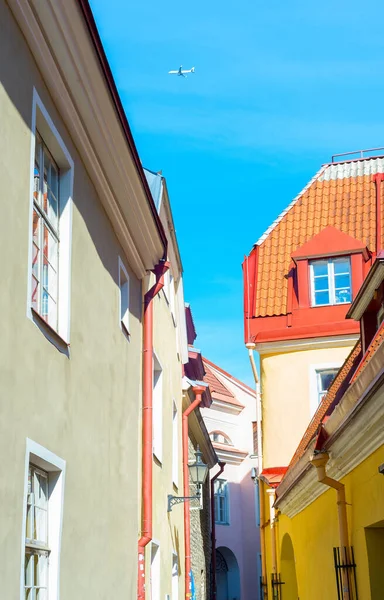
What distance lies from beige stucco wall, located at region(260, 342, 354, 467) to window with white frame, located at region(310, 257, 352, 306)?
1.27 m

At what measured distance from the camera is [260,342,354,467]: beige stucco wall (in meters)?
19.0

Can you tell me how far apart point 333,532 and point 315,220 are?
12619 millimetres

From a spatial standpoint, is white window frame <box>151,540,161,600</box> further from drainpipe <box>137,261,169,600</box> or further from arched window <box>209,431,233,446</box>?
arched window <box>209,431,233,446</box>

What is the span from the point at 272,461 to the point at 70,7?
14299 millimetres

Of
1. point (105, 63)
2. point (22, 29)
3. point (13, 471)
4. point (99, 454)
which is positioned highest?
point (105, 63)

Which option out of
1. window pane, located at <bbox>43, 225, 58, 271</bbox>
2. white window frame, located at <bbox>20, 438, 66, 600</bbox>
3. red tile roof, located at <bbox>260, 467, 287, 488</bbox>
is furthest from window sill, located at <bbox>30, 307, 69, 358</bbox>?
red tile roof, located at <bbox>260, 467, 287, 488</bbox>

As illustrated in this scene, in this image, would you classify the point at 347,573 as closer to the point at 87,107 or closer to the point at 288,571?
the point at 87,107

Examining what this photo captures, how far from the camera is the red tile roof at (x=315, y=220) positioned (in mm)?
20422

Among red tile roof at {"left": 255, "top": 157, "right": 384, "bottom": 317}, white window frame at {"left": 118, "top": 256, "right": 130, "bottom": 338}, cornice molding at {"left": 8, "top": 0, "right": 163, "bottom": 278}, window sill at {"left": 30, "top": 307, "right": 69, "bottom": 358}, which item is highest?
red tile roof at {"left": 255, "top": 157, "right": 384, "bottom": 317}

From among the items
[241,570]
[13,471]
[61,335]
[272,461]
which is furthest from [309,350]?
[241,570]

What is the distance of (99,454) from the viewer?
26.4 feet

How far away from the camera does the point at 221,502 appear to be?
36094mm

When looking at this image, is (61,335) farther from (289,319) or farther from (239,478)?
(239,478)

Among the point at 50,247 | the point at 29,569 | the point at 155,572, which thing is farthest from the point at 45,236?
the point at 155,572
